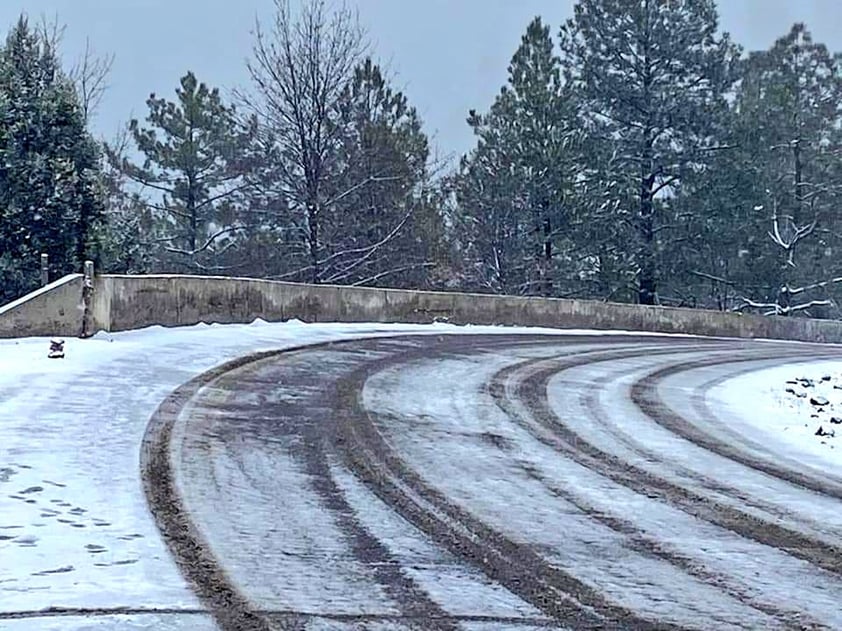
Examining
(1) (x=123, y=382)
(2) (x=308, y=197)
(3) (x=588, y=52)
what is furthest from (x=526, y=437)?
(3) (x=588, y=52)

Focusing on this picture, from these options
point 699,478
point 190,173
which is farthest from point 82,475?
point 190,173

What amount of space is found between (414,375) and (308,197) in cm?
2632

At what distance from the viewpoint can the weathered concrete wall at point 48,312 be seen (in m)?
14.3

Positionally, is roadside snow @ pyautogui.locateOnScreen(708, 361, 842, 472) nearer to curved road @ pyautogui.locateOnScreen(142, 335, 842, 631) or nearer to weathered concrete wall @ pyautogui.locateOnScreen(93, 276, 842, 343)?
curved road @ pyautogui.locateOnScreen(142, 335, 842, 631)

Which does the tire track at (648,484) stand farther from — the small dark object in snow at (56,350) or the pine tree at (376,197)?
the pine tree at (376,197)

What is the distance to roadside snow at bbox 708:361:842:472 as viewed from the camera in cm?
1069

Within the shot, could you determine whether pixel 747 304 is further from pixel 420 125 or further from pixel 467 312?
pixel 467 312

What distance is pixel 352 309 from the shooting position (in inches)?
930

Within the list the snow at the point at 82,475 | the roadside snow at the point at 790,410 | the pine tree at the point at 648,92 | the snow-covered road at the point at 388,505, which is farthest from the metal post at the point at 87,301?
the pine tree at the point at 648,92

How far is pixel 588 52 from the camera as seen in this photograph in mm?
48219

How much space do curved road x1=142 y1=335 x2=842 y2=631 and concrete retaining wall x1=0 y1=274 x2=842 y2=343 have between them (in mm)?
3276

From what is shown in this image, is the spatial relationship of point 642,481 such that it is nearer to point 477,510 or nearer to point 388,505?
point 477,510

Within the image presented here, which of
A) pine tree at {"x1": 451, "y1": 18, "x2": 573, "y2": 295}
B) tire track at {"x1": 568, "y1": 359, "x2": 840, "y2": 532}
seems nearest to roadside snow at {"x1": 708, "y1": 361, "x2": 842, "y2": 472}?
tire track at {"x1": 568, "y1": 359, "x2": 840, "y2": 532}

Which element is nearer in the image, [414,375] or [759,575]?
[759,575]
